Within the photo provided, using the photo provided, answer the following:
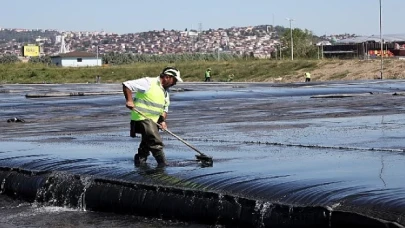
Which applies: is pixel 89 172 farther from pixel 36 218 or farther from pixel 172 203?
pixel 172 203

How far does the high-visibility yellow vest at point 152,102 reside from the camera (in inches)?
459

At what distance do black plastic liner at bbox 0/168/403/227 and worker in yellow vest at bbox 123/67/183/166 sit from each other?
31.6 inches

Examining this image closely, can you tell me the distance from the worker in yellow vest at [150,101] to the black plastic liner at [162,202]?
0.80 m

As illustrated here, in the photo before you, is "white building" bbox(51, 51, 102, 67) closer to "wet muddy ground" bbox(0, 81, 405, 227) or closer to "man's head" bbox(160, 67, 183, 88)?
"wet muddy ground" bbox(0, 81, 405, 227)

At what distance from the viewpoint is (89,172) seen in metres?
12.7

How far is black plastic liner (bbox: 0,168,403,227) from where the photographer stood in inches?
354

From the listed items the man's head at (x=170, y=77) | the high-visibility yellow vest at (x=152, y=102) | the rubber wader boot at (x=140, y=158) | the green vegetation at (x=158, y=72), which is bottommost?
the green vegetation at (x=158, y=72)

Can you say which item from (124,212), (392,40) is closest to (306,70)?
(392,40)

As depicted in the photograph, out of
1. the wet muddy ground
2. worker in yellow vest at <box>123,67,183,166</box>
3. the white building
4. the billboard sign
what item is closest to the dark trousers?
worker in yellow vest at <box>123,67,183,166</box>

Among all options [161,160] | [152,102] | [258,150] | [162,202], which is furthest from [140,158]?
[258,150]

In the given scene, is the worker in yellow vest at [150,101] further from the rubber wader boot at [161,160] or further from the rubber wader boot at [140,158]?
the rubber wader boot at [140,158]

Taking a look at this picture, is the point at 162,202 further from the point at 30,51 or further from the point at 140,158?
the point at 30,51

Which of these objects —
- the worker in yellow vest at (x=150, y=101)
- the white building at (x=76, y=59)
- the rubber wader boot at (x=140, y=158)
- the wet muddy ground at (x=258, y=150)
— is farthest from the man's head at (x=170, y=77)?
the white building at (x=76, y=59)

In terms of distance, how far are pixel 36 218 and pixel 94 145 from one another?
502cm
